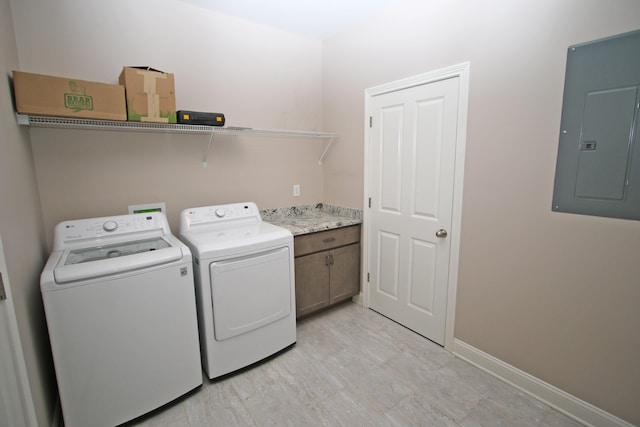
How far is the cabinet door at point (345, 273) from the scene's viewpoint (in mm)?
2682

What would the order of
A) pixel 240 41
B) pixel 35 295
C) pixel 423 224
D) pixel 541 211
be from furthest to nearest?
pixel 240 41
pixel 423 224
pixel 541 211
pixel 35 295

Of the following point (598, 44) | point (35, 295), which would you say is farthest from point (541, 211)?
point (35, 295)

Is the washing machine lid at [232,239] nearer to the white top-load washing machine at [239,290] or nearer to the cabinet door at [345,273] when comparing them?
the white top-load washing machine at [239,290]

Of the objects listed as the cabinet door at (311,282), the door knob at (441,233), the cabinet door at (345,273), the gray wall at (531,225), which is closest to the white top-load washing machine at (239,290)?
the cabinet door at (311,282)

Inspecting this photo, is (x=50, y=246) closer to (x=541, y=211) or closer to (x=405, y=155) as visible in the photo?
(x=405, y=155)

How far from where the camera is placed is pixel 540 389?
1732 millimetres

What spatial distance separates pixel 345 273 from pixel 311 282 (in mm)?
385

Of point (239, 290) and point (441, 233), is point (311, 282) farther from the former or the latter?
point (441, 233)

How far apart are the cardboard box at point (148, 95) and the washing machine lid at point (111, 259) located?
78 cm

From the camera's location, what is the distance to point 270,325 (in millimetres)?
2080

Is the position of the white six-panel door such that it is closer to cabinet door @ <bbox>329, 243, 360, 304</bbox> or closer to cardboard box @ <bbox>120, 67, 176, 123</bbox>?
cabinet door @ <bbox>329, 243, 360, 304</bbox>

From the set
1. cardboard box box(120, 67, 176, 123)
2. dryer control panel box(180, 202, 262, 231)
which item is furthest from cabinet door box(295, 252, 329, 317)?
cardboard box box(120, 67, 176, 123)

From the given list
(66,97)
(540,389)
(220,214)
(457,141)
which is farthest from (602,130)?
(66,97)

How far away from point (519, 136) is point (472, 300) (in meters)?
1.08
